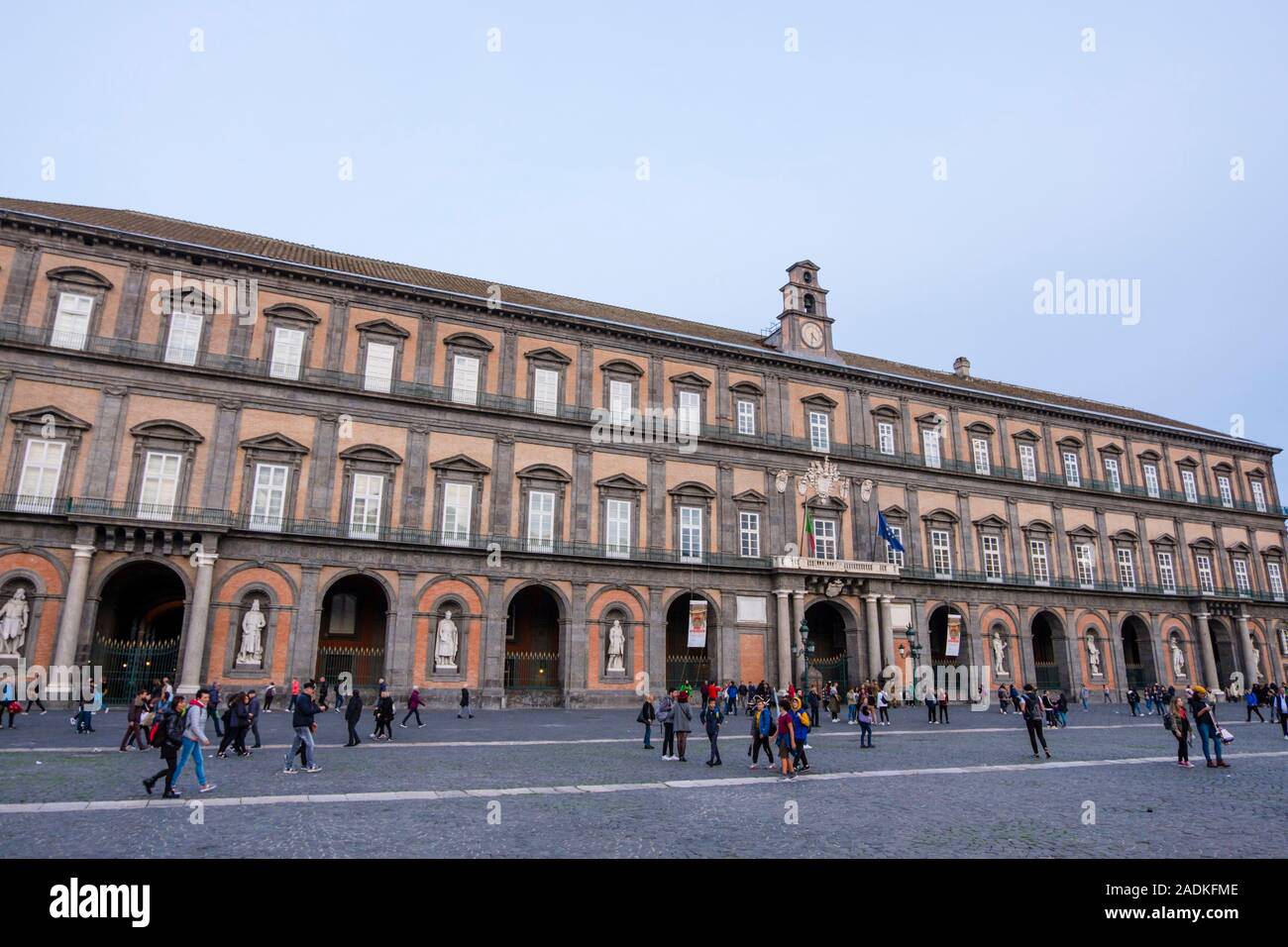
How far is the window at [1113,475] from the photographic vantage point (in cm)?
4609

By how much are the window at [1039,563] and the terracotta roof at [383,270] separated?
8.36 metres

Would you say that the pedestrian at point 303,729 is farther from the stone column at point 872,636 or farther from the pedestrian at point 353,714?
the stone column at point 872,636

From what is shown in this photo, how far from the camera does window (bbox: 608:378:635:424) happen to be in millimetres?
35188

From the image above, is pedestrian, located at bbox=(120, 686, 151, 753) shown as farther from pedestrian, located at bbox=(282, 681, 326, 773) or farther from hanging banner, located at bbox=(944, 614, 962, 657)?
hanging banner, located at bbox=(944, 614, 962, 657)

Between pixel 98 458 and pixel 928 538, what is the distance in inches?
1405

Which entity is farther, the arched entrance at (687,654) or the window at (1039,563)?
the window at (1039,563)

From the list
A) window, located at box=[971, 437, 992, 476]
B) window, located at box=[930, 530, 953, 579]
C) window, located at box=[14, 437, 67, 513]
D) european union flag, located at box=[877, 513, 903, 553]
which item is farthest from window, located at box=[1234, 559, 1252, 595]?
window, located at box=[14, 437, 67, 513]

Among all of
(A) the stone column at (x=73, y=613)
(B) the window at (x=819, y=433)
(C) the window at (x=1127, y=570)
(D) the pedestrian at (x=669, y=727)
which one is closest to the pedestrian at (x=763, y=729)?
(D) the pedestrian at (x=669, y=727)

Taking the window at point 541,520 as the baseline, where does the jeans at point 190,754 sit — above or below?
below

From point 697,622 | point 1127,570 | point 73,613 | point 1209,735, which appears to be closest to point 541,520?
point 697,622

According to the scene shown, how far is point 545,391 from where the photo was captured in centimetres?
3403

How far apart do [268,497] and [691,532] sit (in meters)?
17.0

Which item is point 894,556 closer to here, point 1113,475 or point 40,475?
point 1113,475
